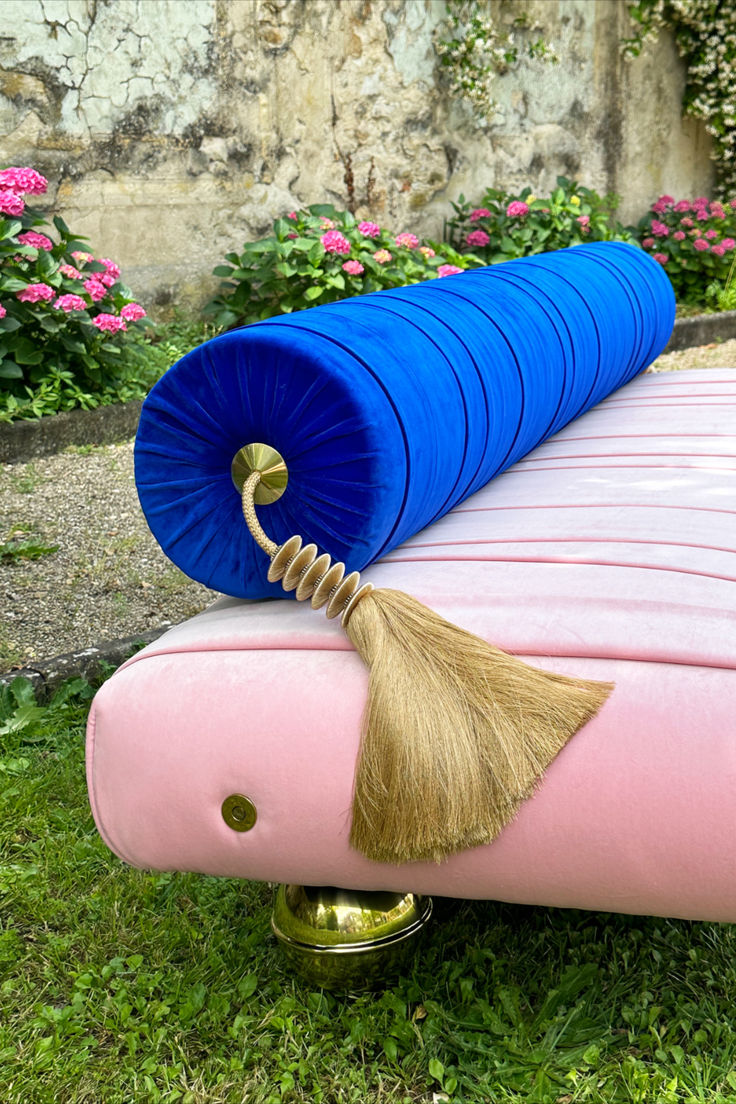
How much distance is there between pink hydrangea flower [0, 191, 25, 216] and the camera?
381cm

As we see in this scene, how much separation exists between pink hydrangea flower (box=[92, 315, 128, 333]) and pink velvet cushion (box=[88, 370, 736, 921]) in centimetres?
284

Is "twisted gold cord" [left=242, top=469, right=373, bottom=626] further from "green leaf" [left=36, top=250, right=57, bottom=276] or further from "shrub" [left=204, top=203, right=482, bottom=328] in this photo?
"shrub" [left=204, top=203, right=482, bottom=328]

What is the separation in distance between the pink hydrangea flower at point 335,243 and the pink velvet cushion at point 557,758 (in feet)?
11.8

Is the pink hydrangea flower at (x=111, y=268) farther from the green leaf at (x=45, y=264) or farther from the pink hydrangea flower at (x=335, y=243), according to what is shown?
the pink hydrangea flower at (x=335, y=243)

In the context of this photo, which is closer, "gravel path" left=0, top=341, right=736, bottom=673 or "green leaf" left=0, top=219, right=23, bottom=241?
"gravel path" left=0, top=341, right=736, bottom=673

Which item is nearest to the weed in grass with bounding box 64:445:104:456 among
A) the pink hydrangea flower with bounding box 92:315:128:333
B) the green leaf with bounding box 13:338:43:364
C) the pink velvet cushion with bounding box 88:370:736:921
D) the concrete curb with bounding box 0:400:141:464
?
the concrete curb with bounding box 0:400:141:464

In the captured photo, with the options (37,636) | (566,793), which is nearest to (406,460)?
(566,793)

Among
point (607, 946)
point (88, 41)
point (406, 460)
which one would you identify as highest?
point (88, 41)

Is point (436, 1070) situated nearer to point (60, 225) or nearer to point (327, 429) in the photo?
point (327, 429)

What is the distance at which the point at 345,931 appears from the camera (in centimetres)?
127

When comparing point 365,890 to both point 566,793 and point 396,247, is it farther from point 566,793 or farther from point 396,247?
point 396,247

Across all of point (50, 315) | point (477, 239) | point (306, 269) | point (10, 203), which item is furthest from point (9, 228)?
point (477, 239)

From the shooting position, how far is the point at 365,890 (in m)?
1.23

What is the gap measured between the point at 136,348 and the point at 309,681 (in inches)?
135
